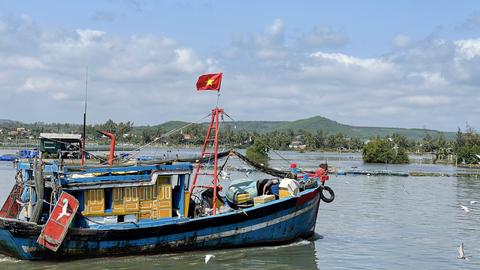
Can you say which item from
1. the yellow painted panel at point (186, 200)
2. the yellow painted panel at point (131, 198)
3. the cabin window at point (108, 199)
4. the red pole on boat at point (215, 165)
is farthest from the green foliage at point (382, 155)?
the cabin window at point (108, 199)

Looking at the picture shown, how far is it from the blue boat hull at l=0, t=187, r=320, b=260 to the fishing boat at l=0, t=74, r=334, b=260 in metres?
0.03

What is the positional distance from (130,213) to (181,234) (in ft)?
5.54

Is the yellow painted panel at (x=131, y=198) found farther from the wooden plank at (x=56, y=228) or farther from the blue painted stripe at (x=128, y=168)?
the wooden plank at (x=56, y=228)

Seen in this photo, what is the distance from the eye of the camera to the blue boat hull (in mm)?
18016

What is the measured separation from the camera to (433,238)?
2511cm

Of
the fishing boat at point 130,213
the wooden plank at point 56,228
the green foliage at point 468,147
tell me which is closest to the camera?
the wooden plank at point 56,228

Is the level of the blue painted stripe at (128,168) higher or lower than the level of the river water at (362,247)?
higher

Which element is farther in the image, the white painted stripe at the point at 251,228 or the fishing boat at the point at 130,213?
the white painted stripe at the point at 251,228

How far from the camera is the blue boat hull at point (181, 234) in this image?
1802cm

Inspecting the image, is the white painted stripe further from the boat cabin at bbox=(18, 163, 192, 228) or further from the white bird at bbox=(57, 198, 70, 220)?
the white bird at bbox=(57, 198, 70, 220)

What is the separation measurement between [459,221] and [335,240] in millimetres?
9756

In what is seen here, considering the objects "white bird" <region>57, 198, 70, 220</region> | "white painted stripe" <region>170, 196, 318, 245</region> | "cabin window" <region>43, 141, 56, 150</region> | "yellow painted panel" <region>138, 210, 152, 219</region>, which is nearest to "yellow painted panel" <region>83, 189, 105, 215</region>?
"white bird" <region>57, 198, 70, 220</region>

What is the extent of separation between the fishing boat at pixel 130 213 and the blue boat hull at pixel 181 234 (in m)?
0.03

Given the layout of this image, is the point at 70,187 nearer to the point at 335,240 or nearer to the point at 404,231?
the point at 335,240
